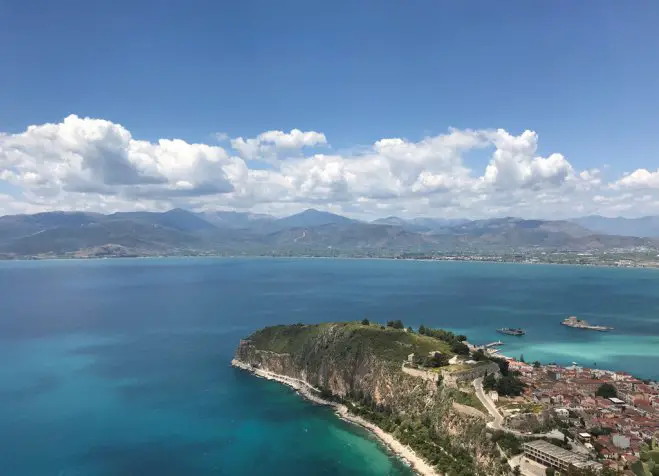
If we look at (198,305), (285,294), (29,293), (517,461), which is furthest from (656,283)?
(29,293)

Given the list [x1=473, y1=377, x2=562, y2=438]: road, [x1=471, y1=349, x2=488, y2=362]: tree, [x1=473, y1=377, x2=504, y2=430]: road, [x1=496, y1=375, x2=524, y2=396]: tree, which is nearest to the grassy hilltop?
[x1=471, y1=349, x2=488, y2=362]: tree

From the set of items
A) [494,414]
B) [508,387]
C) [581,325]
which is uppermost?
[508,387]

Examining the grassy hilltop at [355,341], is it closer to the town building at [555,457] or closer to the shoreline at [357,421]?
the shoreline at [357,421]

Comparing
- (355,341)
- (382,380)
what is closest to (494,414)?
(382,380)

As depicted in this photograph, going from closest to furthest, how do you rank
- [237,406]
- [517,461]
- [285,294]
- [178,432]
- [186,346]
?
[517,461], [178,432], [237,406], [186,346], [285,294]

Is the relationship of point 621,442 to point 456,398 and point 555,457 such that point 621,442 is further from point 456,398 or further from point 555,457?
point 456,398

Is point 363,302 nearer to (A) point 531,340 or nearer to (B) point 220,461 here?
(A) point 531,340
